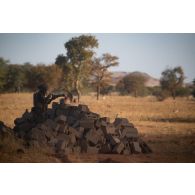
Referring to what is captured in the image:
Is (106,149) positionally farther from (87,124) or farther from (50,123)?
(50,123)

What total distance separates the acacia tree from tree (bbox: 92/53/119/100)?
35 centimetres

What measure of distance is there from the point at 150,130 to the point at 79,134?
152 inches

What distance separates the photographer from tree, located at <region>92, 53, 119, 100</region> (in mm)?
11703

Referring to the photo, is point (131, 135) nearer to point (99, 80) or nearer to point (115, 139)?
point (115, 139)

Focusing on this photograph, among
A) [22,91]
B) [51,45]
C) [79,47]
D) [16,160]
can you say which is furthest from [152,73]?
[16,160]

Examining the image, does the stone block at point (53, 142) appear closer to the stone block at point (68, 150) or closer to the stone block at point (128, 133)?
the stone block at point (68, 150)

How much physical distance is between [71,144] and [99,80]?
5068mm

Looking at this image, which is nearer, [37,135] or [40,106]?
[37,135]

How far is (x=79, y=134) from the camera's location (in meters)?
9.81

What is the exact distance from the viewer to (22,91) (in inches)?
476

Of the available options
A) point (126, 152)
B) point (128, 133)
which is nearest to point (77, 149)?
point (126, 152)

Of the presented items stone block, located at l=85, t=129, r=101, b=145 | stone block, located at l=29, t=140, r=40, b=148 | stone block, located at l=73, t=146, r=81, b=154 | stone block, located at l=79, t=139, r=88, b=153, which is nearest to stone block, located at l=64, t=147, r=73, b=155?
stone block, located at l=73, t=146, r=81, b=154

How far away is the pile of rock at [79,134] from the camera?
9.51 meters

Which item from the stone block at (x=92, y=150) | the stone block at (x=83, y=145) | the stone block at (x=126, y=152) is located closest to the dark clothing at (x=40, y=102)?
the stone block at (x=83, y=145)
